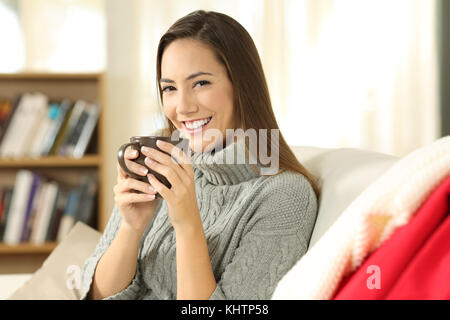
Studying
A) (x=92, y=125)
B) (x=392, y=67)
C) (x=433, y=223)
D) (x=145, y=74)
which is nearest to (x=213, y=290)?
(x=433, y=223)

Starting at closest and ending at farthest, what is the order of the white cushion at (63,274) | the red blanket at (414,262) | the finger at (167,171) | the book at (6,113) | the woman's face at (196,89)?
the red blanket at (414,262) → the finger at (167,171) → the woman's face at (196,89) → the white cushion at (63,274) → the book at (6,113)

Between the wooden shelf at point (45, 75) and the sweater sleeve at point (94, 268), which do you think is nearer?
the sweater sleeve at point (94, 268)

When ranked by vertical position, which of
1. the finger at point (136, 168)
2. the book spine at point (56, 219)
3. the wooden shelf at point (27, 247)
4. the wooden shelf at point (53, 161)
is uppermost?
the finger at point (136, 168)

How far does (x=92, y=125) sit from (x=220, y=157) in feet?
5.47

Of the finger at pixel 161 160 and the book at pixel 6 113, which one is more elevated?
the finger at pixel 161 160

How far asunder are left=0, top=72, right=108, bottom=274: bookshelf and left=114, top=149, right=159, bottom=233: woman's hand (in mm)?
1669

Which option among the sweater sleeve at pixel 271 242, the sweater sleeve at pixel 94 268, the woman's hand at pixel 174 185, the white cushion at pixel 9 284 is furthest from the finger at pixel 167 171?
the white cushion at pixel 9 284

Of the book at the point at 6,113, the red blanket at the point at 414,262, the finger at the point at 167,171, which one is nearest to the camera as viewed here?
the red blanket at the point at 414,262

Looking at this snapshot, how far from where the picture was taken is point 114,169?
2844 mm

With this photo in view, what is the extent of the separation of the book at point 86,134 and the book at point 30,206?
20cm

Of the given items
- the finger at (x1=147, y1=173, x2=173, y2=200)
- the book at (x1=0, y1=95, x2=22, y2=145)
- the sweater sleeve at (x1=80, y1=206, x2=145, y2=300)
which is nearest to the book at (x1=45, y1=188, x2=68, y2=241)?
the book at (x1=0, y1=95, x2=22, y2=145)

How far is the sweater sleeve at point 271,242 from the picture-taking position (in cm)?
91

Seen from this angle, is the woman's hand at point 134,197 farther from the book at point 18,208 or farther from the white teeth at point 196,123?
the book at point 18,208
